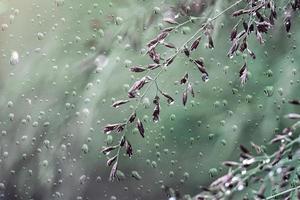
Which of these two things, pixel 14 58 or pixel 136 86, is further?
pixel 14 58

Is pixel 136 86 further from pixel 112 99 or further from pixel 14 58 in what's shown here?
pixel 14 58

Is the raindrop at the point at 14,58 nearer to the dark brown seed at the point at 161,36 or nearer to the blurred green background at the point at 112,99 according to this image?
the blurred green background at the point at 112,99

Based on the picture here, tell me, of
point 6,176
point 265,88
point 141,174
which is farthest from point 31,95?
point 265,88

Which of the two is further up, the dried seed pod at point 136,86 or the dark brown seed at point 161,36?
the dark brown seed at point 161,36

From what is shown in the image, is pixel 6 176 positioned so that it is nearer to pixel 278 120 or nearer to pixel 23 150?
pixel 23 150

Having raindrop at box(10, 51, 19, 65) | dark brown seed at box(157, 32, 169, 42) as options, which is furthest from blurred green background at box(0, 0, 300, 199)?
dark brown seed at box(157, 32, 169, 42)

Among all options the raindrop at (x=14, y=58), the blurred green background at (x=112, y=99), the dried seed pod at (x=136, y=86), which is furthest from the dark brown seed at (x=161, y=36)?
the raindrop at (x=14, y=58)

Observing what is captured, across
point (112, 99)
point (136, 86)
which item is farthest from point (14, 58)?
point (136, 86)

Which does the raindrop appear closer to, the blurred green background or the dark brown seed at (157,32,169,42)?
the blurred green background
